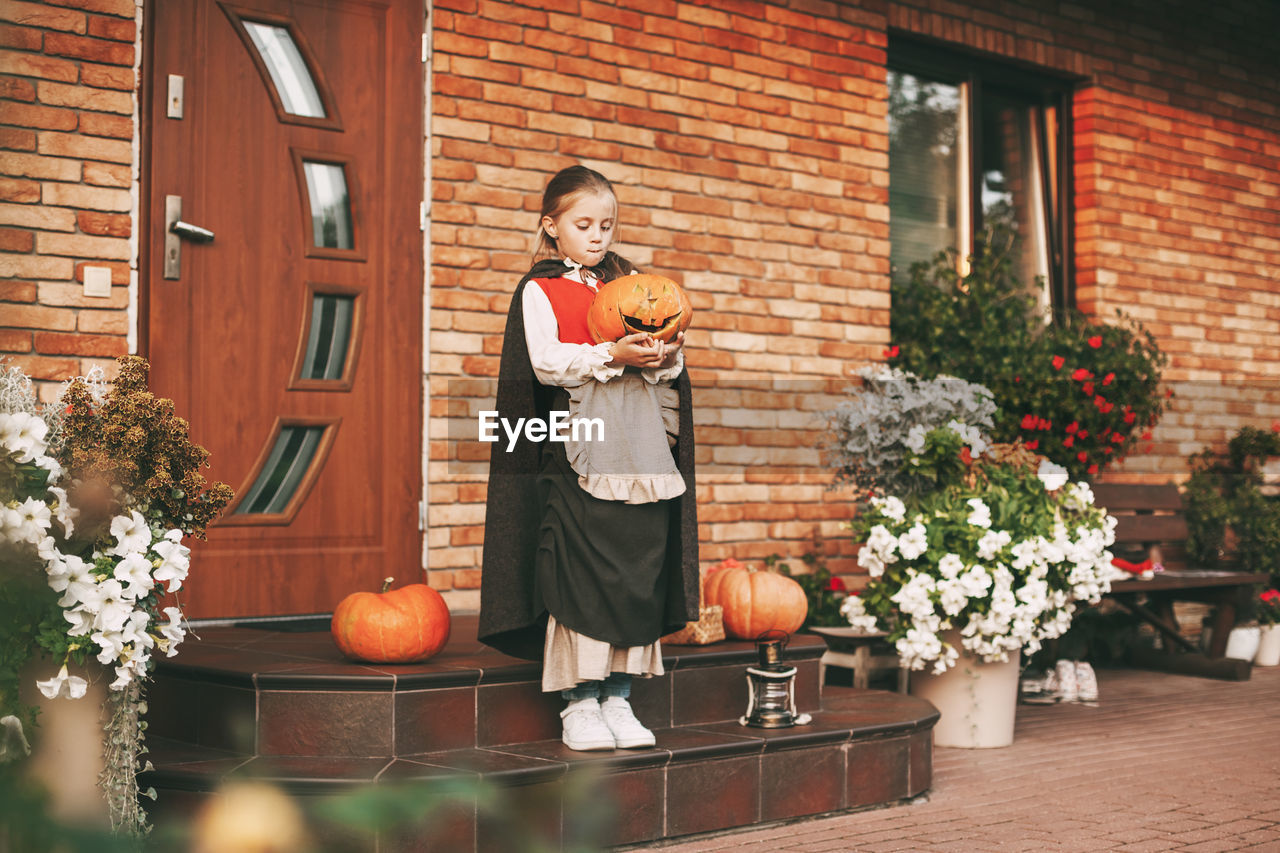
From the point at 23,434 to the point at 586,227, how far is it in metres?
1.48

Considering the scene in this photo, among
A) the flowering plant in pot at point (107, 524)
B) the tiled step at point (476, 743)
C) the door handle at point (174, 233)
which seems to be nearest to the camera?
the flowering plant in pot at point (107, 524)

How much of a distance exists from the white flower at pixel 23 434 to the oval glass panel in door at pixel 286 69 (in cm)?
254

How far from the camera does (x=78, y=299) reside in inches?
162

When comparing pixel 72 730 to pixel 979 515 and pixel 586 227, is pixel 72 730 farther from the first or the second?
pixel 979 515

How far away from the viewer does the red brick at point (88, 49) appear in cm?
409

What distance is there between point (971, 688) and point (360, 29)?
11.1 feet

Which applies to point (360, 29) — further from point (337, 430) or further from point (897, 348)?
point (897, 348)

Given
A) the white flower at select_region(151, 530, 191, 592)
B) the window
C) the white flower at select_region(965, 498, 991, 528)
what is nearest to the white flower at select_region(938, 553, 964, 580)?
the white flower at select_region(965, 498, 991, 528)

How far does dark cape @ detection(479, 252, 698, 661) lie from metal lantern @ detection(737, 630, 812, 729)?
0.47 m

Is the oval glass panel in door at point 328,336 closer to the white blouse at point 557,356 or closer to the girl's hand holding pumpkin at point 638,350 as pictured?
the white blouse at point 557,356

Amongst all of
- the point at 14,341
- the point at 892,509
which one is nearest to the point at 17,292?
the point at 14,341

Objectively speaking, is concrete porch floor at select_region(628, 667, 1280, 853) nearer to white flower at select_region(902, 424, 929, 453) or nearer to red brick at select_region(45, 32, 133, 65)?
white flower at select_region(902, 424, 929, 453)

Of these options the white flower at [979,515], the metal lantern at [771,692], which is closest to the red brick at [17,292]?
the metal lantern at [771,692]

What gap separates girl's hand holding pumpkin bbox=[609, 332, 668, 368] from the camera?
9.91ft
